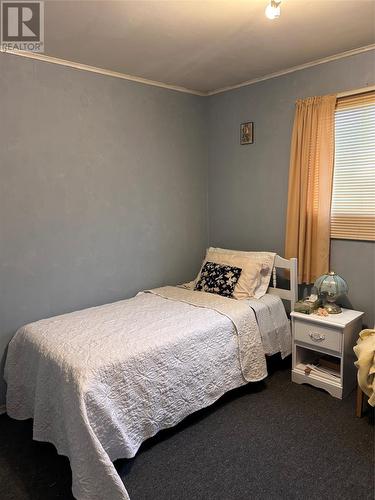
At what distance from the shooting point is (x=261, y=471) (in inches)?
73.7

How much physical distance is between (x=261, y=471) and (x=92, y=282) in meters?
1.77

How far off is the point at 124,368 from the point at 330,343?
4.75 feet

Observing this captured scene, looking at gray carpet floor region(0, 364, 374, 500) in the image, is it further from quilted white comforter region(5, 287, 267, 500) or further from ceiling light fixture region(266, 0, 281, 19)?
ceiling light fixture region(266, 0, 281, 19)

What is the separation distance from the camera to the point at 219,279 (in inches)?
119

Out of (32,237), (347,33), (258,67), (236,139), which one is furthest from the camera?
(236,139)

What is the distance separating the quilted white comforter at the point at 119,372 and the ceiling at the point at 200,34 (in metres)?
1.80

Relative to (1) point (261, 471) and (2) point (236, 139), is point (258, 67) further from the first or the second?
(1) point (261, 471)

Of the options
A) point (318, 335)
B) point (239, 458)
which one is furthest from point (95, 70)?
point (239, 458)

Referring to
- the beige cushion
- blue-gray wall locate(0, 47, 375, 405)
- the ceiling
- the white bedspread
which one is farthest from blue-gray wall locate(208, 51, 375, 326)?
the white bedspread

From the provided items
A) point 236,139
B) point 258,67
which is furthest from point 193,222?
point 258,67

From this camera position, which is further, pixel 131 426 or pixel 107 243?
pixel 107 243

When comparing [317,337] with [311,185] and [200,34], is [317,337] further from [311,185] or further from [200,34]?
[200,34]

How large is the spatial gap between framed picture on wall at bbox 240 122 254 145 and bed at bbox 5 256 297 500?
1.47m

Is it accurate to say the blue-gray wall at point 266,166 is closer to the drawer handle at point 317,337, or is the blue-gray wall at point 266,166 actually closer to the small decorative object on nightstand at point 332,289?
the small decorative object on nightstand at point 332,289
